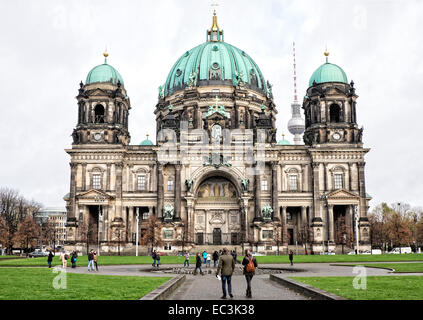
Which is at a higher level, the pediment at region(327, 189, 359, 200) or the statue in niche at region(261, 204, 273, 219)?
the pediment at region(327, 189, 359, 200)

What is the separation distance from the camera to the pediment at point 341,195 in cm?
7144

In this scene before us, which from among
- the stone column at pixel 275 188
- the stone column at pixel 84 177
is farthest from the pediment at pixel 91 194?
the stone column at pixel 275 188

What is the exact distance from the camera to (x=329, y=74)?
76812mm

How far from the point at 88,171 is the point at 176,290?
55.3m

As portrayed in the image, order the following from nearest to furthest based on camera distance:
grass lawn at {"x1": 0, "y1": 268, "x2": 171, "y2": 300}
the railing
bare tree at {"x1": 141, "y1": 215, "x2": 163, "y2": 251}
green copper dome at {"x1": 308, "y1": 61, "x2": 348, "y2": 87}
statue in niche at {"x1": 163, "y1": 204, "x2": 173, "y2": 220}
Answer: grass lawn at {"x1": 0, "y1": 268, "x2": 171, "y2": 300}, bare tree at {"x1": 141, "y1": 215, "x2": 163, "y2": 251}, statue in niche at {"x1": 163, "y1": 204, "x2": 173, "y2": 220}, green copper dome at {"x1": 308, "y1": 61, "x2": 348, "y2": 87}, the railing

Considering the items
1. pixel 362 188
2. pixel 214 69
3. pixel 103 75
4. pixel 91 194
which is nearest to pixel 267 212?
pixel 362 188

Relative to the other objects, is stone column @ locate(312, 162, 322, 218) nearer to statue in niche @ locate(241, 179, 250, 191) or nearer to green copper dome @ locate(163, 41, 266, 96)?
statue in niche @ locate(241, 179, 250, 191)

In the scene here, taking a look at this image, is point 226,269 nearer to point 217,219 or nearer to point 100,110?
point 217,219

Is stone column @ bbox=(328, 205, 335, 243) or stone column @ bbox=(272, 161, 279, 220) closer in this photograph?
stone column @ bbox=(328, 205, 335, 243)

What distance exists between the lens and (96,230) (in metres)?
73.4

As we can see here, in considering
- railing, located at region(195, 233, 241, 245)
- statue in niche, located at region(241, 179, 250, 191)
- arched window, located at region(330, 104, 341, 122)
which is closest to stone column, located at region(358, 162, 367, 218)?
arched window, located at region(330, 104, 341, 122)

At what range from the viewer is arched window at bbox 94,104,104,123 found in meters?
76.0

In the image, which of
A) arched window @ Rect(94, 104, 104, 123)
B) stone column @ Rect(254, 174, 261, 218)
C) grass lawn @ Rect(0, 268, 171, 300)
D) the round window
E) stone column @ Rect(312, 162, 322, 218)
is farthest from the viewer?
the round window

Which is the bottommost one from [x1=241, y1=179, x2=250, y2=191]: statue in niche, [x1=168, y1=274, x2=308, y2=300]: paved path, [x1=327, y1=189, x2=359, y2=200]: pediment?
[x1=168, y1=274, x2=308, y2=300]: paved path
